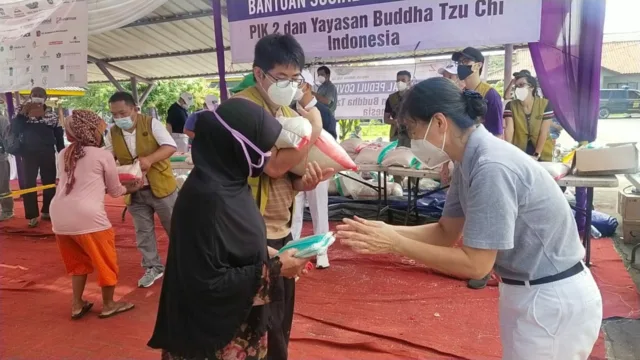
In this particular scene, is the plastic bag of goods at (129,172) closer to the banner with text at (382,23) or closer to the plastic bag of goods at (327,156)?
the plastic bag of goods at (327,156)

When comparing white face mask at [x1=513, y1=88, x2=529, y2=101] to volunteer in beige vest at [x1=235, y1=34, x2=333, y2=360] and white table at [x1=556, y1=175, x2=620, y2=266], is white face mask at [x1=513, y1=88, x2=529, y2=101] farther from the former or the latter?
volunteer in beige vest at [x1=235, y1=34, x2=333, y2=360]

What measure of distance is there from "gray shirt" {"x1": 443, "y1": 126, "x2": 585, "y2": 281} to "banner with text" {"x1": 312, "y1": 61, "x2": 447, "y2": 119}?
789 centimetres

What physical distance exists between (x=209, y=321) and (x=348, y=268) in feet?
9.78

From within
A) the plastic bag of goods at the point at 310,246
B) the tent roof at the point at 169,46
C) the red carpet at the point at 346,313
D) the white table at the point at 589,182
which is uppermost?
the tent roof at the point at 169,46

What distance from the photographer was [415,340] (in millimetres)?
2887

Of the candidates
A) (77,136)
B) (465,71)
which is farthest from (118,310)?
A: (465,71)

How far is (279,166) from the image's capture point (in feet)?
6.24

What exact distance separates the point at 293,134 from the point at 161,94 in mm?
19508

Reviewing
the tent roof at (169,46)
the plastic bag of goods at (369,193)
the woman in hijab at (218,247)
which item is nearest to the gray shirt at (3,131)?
the tent roof at (169,46)

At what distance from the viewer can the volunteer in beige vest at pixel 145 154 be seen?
3.58 metres

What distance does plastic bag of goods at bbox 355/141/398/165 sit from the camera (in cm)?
515

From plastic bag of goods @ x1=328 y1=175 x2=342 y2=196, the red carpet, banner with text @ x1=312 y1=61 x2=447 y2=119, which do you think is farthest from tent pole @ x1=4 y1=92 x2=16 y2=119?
plastic bag of goods @ x1=328 y1=175 x2=342 y2=196

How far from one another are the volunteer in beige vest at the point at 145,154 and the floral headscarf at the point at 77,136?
46 cm

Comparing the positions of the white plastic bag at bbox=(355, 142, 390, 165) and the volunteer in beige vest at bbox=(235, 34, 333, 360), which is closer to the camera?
the volunteer in beige vest at bbox=(235, 34, 333, 360)
